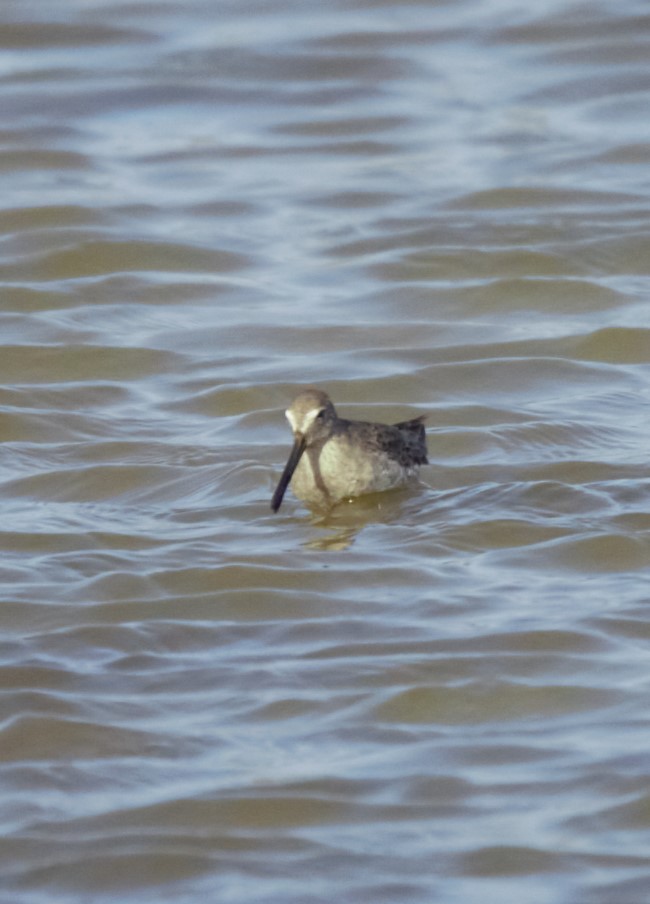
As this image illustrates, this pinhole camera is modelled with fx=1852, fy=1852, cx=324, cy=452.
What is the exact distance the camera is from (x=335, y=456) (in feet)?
26.7

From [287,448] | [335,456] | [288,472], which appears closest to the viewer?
[288,472]

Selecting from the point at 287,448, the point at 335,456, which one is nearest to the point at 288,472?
the point at 335,456

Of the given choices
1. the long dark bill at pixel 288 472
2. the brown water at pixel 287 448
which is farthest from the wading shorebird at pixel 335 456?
the brown water at pixel 287 448

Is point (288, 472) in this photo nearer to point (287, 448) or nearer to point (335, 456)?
point (335, 456)

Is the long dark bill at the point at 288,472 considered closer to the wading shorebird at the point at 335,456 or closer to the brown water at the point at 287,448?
the wading shorebird at the point at 335,456

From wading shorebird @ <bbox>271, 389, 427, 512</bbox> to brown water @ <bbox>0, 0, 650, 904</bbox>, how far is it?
0.38 ft

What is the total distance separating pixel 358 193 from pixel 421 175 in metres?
0.54

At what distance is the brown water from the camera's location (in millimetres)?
5254

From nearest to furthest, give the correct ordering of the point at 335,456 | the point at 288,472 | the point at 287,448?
the point at 288,472
the point at 335,456
the point at 287,448

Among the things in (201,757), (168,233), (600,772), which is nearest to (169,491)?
(201,757)

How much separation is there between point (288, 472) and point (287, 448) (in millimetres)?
1021

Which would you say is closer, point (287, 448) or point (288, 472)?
point (288, 472)

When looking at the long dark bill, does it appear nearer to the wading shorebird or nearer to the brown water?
the wading shorebird

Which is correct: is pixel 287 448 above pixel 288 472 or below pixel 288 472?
above
